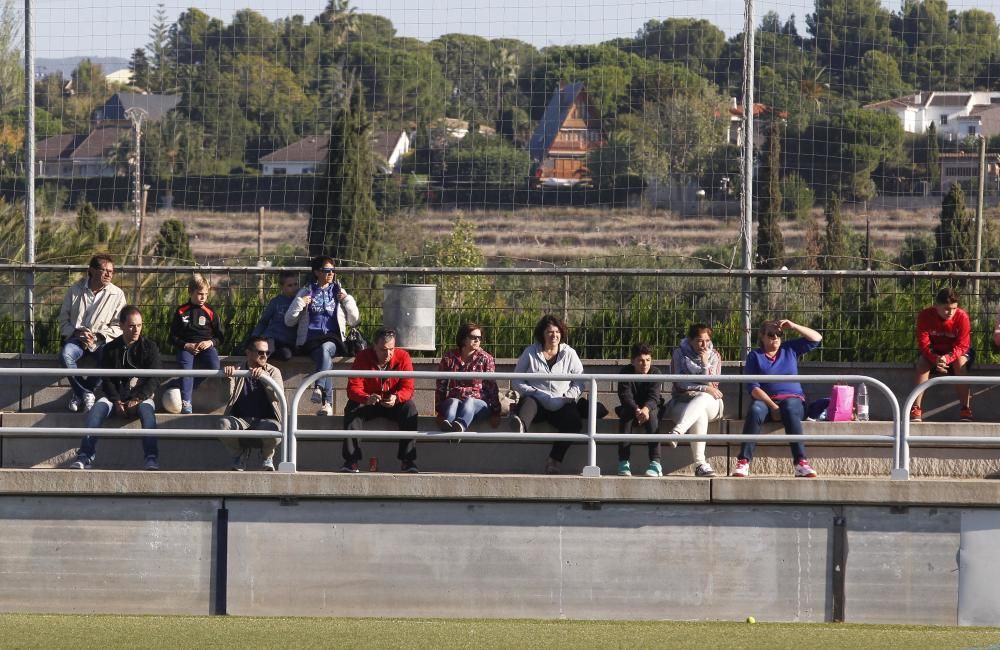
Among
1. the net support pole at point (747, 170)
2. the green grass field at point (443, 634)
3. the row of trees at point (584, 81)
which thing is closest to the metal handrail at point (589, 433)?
the green grass field at point (443, 634)

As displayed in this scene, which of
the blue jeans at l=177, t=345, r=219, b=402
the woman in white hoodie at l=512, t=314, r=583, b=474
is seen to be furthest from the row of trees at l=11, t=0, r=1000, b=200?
the woman in white hoodie at l=512, t=314, r=583, b=474

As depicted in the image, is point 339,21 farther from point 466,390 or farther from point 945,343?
point 945,343

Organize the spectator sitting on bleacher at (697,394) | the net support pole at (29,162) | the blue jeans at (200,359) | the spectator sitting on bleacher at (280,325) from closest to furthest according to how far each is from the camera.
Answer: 1. the spectator sitting on bleacher at (697,394)
2. the blue jeans at (200,359)
3. the spectator sitting on bleacher at (280,325)
4. the net support pole at (29,162)

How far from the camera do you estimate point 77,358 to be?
11008mm

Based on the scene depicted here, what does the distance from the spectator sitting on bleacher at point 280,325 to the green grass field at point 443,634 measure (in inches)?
108

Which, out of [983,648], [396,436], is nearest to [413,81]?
[396,436]

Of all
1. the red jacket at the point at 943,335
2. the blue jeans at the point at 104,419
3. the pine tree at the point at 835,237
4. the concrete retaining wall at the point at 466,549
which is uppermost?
the pine tree at the point at 835,237

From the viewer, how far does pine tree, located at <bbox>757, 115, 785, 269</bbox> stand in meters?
12.1

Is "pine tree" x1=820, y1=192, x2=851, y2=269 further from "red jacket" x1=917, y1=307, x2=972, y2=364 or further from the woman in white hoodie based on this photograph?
the woman in white hoodie

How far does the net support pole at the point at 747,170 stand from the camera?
38.4 feet

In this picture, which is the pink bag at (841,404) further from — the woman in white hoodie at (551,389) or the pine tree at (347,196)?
the pine tree at (347,196)

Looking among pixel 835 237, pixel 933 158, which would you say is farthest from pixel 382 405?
pixel 933 158

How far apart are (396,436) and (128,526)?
6.16 feet

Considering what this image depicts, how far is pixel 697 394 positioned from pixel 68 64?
6.30 m
